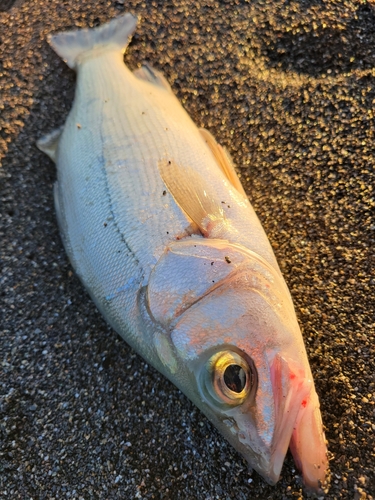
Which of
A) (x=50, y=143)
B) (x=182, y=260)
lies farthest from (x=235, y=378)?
(x=50, y=143)

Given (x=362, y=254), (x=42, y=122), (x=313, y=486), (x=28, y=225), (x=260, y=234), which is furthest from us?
(x=42, y=122)

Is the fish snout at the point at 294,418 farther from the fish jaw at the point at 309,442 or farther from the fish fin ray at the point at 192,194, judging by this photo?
the fish fin ray at the point at 192,194

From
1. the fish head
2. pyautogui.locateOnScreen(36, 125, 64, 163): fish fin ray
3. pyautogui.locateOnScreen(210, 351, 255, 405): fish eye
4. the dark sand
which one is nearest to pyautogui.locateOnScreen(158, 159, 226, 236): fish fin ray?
the fish head

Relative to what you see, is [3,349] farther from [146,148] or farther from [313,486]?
[313,486]

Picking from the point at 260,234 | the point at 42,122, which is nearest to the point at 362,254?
the point at 260,234

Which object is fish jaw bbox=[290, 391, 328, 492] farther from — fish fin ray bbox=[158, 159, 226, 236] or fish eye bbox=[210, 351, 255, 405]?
fish fin ray bbox=[158, 159, 226, 236]

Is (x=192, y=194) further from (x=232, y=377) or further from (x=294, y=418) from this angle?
(x=294, y=418)

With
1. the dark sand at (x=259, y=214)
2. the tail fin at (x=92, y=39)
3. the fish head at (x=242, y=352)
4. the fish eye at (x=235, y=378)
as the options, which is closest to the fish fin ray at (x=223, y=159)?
the dark sand at (x=259, y=214)
